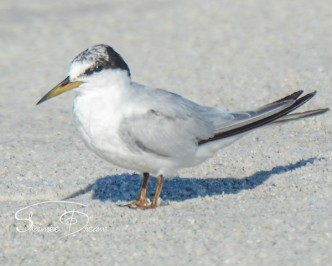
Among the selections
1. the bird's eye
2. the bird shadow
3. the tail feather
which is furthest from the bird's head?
the bird shadow

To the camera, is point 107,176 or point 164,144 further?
point 107,176

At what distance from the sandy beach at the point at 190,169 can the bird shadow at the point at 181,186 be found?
1cm

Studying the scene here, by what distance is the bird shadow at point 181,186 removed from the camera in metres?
6.14

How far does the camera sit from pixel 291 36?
398 inches

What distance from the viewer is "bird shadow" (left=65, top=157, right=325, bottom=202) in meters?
6.14

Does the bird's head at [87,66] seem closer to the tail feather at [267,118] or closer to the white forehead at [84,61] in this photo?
the white forehead at [84,61]

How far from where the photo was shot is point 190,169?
21.7ft

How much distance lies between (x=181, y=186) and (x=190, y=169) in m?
0.33

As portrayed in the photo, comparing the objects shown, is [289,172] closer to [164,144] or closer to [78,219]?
[164,144]

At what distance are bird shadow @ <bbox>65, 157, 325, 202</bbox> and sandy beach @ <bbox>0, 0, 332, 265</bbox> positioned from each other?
0.01m

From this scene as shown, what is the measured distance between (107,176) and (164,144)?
0.99 meters

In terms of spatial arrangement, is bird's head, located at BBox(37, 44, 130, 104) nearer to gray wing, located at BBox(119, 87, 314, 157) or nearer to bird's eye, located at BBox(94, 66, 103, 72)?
bird's eye, located at BBox(94, 66, 103, 72)

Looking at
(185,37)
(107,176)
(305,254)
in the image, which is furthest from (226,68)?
(305,254)

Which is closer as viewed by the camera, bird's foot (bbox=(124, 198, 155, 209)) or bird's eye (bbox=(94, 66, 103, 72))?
bird's eye (bbox=(94, 66, 103, 72))
